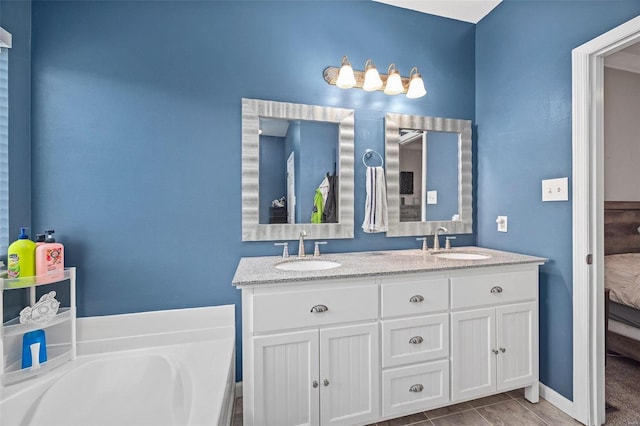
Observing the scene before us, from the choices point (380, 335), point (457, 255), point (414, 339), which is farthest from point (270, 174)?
point (457, 255)

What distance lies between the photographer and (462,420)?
158cm

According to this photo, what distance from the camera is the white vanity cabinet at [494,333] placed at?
60.9 inches

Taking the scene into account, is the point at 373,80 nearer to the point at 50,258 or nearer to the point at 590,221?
the point at 590,221

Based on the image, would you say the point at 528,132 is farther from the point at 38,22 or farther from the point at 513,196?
the point at 38,22

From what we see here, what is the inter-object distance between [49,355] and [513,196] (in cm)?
282

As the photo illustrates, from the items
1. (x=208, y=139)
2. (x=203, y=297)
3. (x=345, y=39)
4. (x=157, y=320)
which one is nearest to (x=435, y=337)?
(x=203, y=297)

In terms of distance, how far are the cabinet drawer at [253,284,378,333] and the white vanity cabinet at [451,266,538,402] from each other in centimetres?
49

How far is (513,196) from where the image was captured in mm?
1966

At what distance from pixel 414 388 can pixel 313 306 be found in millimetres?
688

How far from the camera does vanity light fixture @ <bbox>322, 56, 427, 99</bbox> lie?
71.7 inches

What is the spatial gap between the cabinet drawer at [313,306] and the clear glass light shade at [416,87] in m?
1.33

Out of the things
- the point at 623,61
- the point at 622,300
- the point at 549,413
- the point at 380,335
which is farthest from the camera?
the point at 623,61

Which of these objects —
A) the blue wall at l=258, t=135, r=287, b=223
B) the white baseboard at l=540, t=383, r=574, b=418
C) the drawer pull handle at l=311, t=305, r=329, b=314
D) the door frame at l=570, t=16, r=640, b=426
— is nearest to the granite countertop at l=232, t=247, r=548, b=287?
the drawer pull handle at l=311, t=305, r=329, b=314

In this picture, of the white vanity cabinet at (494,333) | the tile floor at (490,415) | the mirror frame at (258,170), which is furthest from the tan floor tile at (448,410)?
the mirror frame at (258,170)
